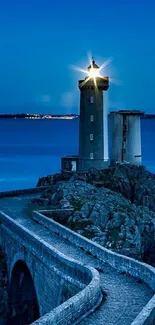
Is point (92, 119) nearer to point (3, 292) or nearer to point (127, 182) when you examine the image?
point (127, 182)

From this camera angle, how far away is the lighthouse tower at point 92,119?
4025 cm

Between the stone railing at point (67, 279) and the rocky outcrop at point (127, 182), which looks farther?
the rocky outcrop at point (127, 182)

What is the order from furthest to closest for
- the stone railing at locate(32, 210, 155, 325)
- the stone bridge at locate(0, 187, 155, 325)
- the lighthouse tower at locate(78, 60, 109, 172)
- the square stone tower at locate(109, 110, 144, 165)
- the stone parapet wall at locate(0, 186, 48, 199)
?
the square stone tower at locate(109, 110, 144, 165), the lighthouse tower at locate(78, 60, 109, 172), the stone parapet wall at locate(0, 186, 48, 199), the stone bridge at locate(0, 187, 155, 325), the stone railing at locate(32, 210, 155, 325)

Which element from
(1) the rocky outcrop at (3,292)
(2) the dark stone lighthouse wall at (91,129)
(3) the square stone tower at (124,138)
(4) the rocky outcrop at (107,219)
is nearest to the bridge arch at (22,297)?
(1) the rocky outcrop at (3,292)

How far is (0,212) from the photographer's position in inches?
1035

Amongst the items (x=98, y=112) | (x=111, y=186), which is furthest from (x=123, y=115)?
(x=111, y=186)

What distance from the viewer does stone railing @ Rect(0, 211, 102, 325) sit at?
39.2ft

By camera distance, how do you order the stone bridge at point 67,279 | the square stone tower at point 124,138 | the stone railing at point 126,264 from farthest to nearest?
the square stone tower at point 124,138 → the stone bridge at point 67,279 → the stone railing at point 126,264

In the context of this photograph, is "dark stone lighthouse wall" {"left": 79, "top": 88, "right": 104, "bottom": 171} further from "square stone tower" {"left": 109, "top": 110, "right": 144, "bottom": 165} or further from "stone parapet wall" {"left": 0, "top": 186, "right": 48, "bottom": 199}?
"stone parapet wall" {"left": 0, "top": 186, "right": 48, "bottom": 199}

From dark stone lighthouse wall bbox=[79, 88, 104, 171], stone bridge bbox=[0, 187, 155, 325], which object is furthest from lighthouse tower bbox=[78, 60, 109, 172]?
stone bridge bbox=[0, 187, 155, 325]

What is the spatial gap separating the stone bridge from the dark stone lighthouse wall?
47.0 ft

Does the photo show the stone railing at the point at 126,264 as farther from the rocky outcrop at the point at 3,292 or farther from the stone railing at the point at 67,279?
the rocky outcrop at the point at 3,292

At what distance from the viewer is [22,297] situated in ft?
73.7

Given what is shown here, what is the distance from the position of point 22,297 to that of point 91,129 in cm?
2060
